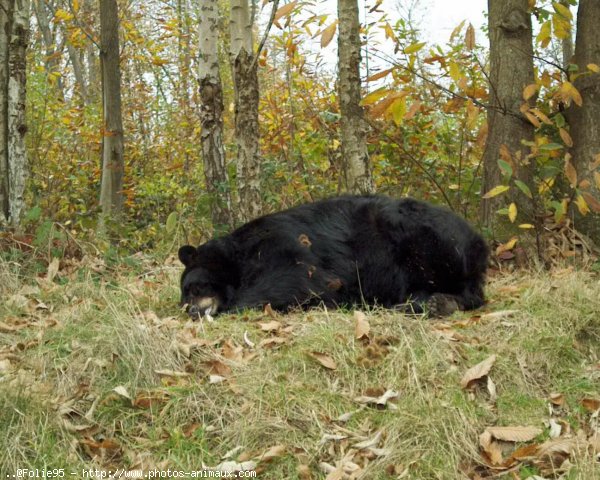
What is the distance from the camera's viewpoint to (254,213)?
8844mm

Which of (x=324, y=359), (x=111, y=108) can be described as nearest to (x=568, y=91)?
(x=324, y=359)

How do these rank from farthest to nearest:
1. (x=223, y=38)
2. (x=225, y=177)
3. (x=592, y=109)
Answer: (x=223, y=38), (x=225, y=177), (x=592, y=109)

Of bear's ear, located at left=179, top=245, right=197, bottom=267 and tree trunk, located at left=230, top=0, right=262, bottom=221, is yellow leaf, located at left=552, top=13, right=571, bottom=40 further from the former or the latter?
bear's ear, located at left=179, top=245, right=197, bottom=267

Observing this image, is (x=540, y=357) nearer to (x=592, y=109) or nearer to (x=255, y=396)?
(x=255, y=396)

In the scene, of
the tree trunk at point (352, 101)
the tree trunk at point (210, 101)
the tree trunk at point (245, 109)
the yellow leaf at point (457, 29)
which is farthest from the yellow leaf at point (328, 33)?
the tree trunk at point (210, 101)

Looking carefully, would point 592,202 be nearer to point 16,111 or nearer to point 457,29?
point 457,29

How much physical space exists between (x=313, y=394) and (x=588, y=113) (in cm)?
489

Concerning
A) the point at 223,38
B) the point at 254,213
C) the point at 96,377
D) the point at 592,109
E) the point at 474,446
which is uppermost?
the point at 223,38

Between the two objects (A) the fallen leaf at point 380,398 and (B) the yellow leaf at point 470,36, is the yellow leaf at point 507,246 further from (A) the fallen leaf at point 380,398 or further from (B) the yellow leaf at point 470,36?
(A) the fallen leaf at point 380,398

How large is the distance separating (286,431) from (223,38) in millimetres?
16670

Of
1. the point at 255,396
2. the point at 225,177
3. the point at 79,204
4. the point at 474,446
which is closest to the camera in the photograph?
the point at 474,446

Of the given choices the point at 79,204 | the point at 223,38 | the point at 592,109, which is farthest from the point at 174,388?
the point at 223,38

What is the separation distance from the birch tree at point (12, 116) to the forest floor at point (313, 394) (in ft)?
11.2

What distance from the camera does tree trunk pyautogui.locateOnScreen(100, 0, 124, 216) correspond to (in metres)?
11.8
